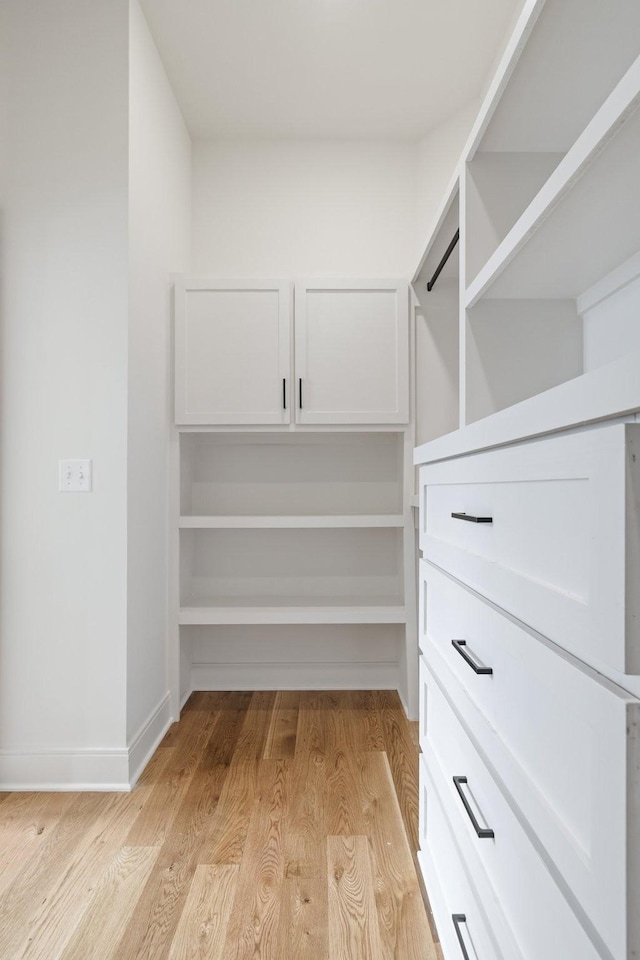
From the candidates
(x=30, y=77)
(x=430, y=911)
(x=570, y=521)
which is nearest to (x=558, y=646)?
(x=570, y=521)

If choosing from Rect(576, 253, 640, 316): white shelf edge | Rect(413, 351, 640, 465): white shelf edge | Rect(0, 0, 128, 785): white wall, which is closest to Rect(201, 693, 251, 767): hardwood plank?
Rect(0, 0, 128, 785): white wall

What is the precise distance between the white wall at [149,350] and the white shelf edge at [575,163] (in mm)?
1309

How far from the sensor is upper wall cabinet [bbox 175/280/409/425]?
2609 millimetres

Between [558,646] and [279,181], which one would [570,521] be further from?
[279,181]

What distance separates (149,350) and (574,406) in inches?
A: 77.8

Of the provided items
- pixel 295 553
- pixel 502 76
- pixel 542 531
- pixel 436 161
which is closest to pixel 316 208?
pixel 436 161

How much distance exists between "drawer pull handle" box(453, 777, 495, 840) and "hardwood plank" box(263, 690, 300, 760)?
50.7 inches

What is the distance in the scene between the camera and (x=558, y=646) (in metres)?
0.66

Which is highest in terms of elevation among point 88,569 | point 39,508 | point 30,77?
point 30,77

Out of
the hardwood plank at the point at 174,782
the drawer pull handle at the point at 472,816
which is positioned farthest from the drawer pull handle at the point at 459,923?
the hardwood plank at the point at 174,782

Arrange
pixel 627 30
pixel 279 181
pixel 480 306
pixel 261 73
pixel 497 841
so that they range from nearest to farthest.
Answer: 1. pixel 497 841
2. pixel 627 30
3. pixel 480 306
4. pixel 261 73
5. pixel 279 181

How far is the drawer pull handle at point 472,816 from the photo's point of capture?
0.86m

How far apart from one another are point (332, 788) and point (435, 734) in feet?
2.66

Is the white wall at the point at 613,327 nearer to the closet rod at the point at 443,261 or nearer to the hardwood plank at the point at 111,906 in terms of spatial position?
the closet rod at the point at 443,261
